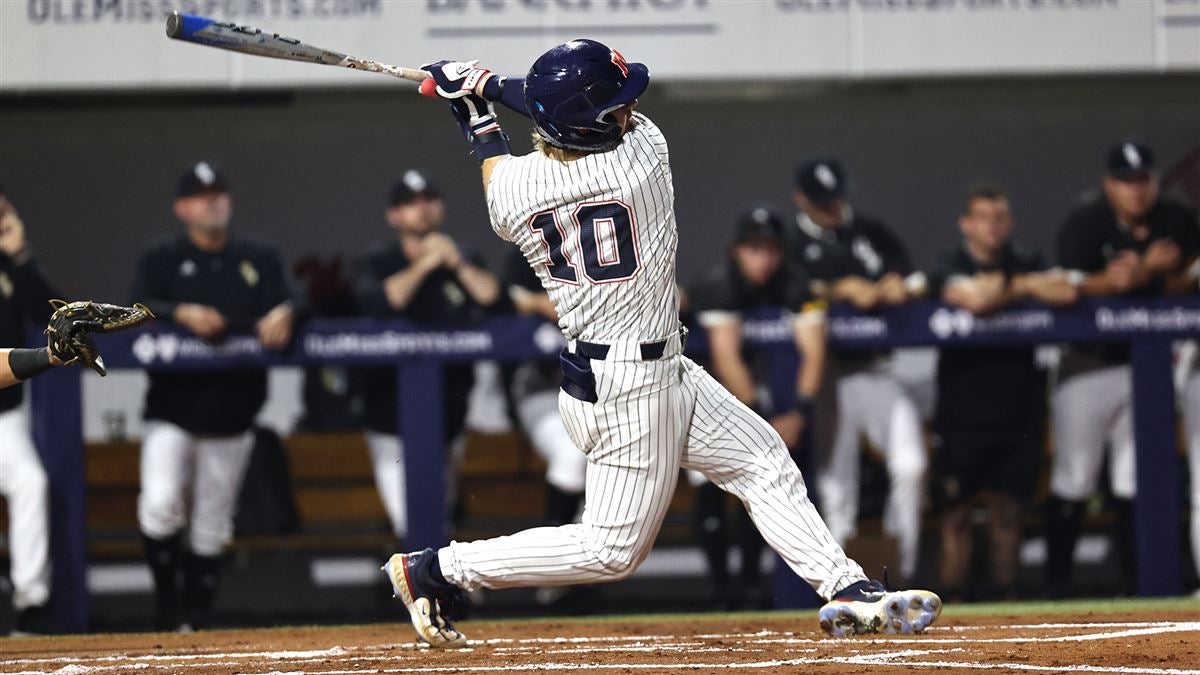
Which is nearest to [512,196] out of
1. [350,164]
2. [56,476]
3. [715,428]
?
[715,428]

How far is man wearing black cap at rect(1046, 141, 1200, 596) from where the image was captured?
6.34 metres

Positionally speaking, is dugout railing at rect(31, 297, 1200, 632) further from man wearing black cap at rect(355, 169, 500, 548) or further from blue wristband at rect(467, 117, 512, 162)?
blue wristband at rect(467, 117, 512, 162)

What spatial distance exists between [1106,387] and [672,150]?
2.66 metres

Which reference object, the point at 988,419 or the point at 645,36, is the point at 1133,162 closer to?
the point at 988,419

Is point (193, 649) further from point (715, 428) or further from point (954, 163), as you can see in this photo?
point (954, 163)

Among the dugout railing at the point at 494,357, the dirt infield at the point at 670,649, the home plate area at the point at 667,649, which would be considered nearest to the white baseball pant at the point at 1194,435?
the dugout railing at the point at 494,357

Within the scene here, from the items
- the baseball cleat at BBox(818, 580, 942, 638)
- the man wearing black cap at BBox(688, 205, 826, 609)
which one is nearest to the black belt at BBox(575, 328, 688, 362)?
the baseball cleat at BBox(818, 580, 942, 638)

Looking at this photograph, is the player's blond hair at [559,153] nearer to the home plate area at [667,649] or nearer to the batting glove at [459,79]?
the batting glove at [459,79]

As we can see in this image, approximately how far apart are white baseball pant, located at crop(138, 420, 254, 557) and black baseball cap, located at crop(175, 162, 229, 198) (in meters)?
0.83

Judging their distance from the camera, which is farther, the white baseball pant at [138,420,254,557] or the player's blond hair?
the white baseball pant at [138,420,254,557]

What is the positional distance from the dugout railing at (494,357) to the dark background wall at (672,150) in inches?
79.6

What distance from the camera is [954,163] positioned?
27.5ft

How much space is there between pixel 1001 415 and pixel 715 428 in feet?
8.12

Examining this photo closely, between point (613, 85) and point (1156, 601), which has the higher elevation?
point (613, 85)
